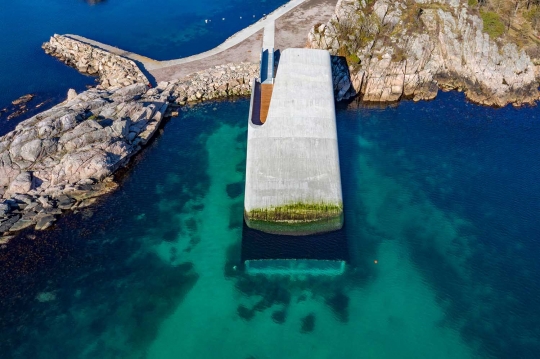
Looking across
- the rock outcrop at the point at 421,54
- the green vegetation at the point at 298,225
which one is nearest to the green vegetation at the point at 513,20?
the rock outcrop at the point at 421,54

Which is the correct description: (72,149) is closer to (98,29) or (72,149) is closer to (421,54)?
(98,29)

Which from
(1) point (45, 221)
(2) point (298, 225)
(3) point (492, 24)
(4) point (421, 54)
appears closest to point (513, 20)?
(3) point (492, 24)

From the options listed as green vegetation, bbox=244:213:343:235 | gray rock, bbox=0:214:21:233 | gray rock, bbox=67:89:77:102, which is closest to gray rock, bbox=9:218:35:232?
gray rock, bbox=0:214:21:233

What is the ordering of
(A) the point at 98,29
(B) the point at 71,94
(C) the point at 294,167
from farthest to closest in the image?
1. (A) the point at 98,29
2. (B) the point at 71,94
3. (C) the point at 294,167

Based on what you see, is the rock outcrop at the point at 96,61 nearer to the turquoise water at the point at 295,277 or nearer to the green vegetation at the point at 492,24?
the turquoise water at the point at 295,277

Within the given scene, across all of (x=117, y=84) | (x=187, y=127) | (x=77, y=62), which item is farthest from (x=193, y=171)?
(x=77, y=62)

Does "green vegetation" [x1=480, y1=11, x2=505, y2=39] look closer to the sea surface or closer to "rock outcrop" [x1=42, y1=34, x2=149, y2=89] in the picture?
the sea surface

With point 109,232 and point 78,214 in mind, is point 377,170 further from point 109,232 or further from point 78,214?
point 78,214
